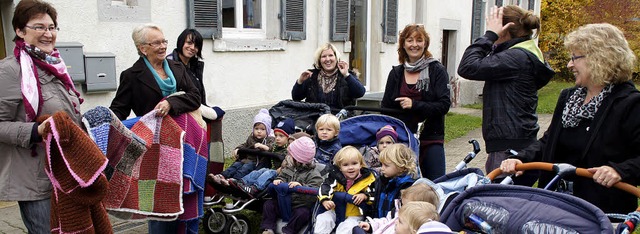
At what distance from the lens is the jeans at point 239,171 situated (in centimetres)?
481

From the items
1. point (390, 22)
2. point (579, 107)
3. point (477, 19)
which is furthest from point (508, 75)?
point (477, 19)

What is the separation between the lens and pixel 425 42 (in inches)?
180

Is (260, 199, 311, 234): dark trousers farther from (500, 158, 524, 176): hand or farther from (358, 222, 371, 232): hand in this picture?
(500, 158, 524, 176): hand


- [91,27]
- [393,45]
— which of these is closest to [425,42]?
[91,27]

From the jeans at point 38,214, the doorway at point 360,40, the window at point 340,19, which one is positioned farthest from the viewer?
the doorway at point 360,40

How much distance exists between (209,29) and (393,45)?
5.66 meters

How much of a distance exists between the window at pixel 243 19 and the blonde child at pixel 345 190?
15.0 feet

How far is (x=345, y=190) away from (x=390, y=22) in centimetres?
840

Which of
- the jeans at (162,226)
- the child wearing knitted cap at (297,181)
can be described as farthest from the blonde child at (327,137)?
the jeans at (162,226)

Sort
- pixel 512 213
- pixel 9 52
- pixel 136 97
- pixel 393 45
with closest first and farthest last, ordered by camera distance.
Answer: pixel 512 213 < pixel 136 97 < pixel 9 52 < pixel 393 45

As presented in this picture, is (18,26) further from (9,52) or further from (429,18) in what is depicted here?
(429,18)

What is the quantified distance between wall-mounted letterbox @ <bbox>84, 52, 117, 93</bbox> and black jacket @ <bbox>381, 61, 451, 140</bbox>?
3.37 metres

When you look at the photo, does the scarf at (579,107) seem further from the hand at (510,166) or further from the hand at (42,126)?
the hand at (42,126)

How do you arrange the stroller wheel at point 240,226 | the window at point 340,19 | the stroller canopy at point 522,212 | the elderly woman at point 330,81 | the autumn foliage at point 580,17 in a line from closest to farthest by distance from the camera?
1. the stroller canopy at point 522,212
2. the stroller wheel at point 240,226
3. the elderly woman at point 330,81
4. the window at point 340,19
5. the autumn foliage at point 580,17
